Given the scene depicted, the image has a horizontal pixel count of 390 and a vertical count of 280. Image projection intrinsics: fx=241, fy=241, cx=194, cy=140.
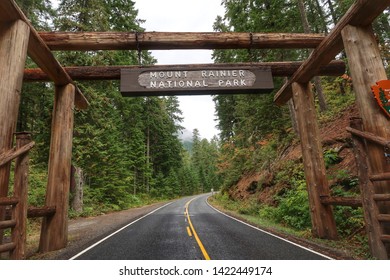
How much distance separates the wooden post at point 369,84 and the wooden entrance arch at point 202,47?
16 millimetres

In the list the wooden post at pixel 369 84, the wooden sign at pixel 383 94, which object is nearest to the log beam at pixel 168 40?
the wooden post at pixel 369 84

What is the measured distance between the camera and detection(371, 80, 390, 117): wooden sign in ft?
15.2

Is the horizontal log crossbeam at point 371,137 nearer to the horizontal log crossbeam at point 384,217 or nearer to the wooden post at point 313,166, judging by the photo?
the horizontal log crossbeam at point 384,217

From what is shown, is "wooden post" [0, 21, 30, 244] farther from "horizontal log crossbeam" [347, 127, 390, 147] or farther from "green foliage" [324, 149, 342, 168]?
"green foliage" [324, 149, 342, 168]

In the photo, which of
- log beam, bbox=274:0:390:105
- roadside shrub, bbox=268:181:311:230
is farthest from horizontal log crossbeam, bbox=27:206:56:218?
roadside shrub, bbox=268:181:311:230

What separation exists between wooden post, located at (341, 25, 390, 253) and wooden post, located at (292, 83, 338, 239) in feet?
8.57

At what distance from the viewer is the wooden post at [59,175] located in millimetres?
6676

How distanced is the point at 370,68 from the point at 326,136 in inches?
365

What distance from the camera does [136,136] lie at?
3192 cm

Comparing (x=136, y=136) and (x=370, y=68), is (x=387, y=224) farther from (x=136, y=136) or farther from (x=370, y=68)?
(x=136, y=136)

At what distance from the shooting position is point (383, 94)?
4699mm

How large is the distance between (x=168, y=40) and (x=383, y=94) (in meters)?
4.97

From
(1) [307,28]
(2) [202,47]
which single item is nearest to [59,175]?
(2) [202,47]

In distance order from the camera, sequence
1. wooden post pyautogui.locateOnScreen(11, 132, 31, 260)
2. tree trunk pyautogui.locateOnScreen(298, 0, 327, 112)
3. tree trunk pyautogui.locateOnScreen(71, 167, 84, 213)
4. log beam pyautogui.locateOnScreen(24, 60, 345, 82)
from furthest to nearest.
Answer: tree trunk pyautogui.locateOnScreen(71, 167, 84, 213), tree trunk pyautogui.locateOnScreen(298, 0, 327, 112), log beam pyautogui.locateOnScreen(24, 60, 345, 82), wooden post pyautogui.locateOnScreen(11, 132, 31, 260)
